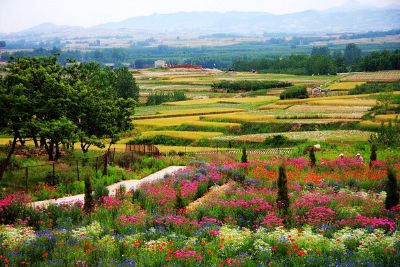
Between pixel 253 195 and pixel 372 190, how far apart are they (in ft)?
24.4

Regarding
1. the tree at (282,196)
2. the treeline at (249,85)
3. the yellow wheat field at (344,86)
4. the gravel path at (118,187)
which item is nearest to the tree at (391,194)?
the tree at (282,196)

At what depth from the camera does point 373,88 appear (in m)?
100

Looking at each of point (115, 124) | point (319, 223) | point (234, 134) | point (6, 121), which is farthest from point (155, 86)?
point (319, 223)

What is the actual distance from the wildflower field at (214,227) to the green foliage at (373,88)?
73604 mm

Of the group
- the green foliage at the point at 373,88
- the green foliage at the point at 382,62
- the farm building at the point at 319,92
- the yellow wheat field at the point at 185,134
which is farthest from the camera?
the green foliage at the point at 382,62

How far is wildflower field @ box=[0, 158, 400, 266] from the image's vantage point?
1393cm

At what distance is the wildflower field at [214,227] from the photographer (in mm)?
13930

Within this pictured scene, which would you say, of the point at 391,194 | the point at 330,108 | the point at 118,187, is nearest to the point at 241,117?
the point at 330,108

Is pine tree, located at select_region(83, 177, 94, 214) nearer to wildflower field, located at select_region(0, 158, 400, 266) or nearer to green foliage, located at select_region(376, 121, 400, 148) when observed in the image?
wildflower field, located at select_region(0, 158, 400, 266)

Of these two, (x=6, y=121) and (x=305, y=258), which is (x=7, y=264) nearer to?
(x=305, y=258)

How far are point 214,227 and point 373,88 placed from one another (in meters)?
90.5

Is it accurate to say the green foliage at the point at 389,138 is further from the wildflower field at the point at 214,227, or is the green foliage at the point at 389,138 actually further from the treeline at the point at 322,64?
the treeline at the point at 322,64

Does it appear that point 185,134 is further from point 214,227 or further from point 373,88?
point 373,88

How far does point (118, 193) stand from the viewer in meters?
24.5
